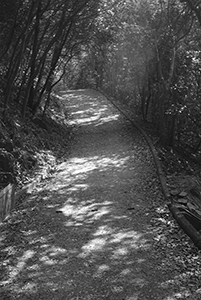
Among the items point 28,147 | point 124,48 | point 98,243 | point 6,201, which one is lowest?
point 98,243

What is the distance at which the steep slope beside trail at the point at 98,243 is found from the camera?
201 inches

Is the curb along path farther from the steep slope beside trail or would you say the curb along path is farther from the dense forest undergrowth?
the dense forest undergrowth

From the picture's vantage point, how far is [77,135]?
19.0m

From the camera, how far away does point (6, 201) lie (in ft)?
25.6

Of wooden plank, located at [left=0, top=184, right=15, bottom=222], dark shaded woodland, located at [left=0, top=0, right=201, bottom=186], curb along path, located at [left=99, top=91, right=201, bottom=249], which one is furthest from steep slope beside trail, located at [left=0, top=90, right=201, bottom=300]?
dark shaded woodland, located at [left=0, top=0, right=201, bottom=186]

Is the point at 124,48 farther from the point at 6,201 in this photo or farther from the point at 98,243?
the point at 98,243

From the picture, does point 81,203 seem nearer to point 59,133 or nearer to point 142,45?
point 59,133

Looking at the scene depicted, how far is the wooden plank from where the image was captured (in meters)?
7.51

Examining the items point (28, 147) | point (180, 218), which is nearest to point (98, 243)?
point (180, 218)

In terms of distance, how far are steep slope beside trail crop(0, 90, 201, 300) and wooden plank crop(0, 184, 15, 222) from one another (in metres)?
0.23

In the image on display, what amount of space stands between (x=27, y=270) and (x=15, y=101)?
12103 millimetres

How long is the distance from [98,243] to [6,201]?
2214 mm

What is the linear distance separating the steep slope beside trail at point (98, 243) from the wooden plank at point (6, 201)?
226 millimetres

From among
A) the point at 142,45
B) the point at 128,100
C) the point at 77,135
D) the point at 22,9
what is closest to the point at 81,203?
the point at 22,9
